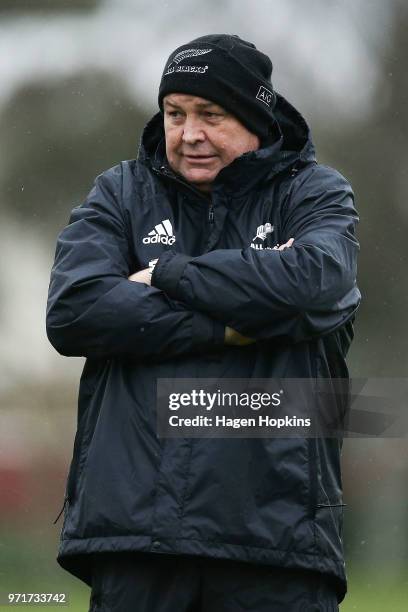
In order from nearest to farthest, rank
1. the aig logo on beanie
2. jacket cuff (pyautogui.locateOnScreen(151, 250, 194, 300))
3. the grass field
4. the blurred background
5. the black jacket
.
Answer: the black jacket < jacket cuff (pyautogui.locateOnScreen(151, 250, 194, 300)) < the aig logo on beanie < the grass field < the blurred background

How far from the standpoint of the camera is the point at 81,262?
8.84 feet

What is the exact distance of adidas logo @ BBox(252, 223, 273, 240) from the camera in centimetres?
274

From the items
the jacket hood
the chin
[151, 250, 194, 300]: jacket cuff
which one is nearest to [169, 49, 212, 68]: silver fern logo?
the jacket hood

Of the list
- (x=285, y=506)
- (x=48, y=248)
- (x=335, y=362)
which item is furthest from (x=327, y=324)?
(x=48, y=248)

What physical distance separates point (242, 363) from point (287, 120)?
645 mm

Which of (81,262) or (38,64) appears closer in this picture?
(81,262)

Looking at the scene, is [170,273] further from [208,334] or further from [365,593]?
[365,593]

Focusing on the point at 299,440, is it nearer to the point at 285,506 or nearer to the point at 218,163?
the point at 285,506

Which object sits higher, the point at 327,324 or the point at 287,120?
the point at 287,120

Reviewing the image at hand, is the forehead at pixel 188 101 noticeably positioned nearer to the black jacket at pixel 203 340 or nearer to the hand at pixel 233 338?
the black jacket at pixel 203 340

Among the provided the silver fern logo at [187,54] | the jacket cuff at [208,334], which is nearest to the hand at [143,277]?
the jacket cuff at [208,334]

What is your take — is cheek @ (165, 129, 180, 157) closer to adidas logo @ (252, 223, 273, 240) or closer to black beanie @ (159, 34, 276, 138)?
black beanie @ (159, 34, 276, 138)

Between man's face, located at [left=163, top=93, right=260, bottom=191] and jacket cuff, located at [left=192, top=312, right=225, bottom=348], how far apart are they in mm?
364

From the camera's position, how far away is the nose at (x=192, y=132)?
9.03ft
